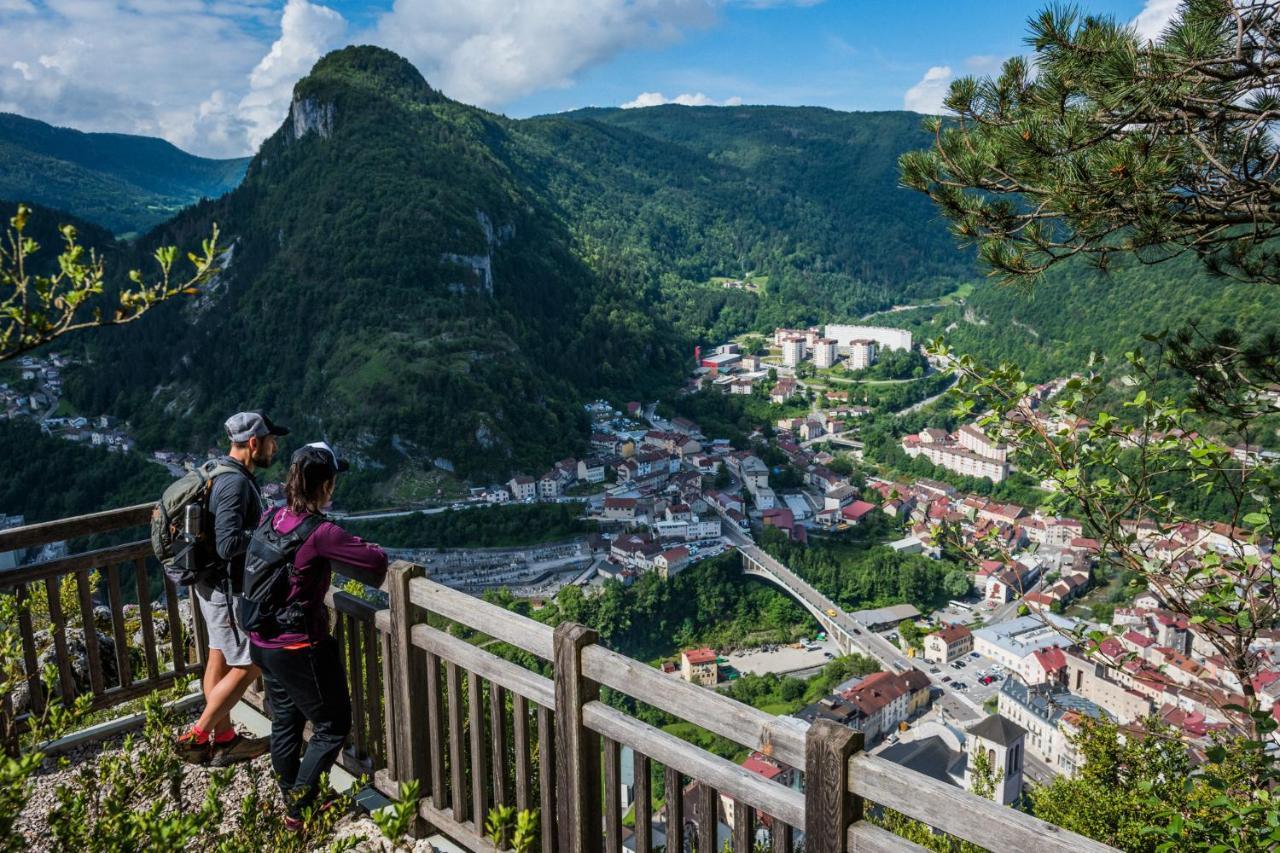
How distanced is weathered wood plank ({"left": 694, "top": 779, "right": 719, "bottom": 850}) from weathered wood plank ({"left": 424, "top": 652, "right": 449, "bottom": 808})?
95 centimetres

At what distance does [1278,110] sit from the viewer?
2273mm

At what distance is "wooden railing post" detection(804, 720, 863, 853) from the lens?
4.92 feet

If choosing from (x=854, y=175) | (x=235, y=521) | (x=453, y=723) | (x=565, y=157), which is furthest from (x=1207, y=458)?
(x=854, y=175)

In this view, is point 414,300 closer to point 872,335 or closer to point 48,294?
point 872,335

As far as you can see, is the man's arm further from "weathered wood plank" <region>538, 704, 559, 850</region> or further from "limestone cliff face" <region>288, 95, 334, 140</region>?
"limestone cliff face" <region>288, 95, 334, 140</region>

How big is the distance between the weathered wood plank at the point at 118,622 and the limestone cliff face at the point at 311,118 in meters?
67.5

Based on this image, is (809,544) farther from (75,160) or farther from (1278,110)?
(75,160)

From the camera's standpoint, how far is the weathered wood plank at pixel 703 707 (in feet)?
5.23

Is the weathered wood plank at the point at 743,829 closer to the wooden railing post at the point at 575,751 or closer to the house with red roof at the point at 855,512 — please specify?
the wooden railing post at the point at 575,751

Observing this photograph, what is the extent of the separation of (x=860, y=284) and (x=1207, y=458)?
106166 mm

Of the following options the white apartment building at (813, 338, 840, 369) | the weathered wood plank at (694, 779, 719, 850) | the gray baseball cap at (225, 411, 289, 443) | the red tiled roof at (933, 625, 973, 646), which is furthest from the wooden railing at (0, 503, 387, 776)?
the white apartment building at (813, 338, 840, 369)

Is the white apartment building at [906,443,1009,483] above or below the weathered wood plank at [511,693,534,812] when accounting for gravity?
below

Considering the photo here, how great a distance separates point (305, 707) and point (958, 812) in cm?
177

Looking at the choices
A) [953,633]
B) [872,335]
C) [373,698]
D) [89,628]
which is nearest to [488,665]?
[373,698]
